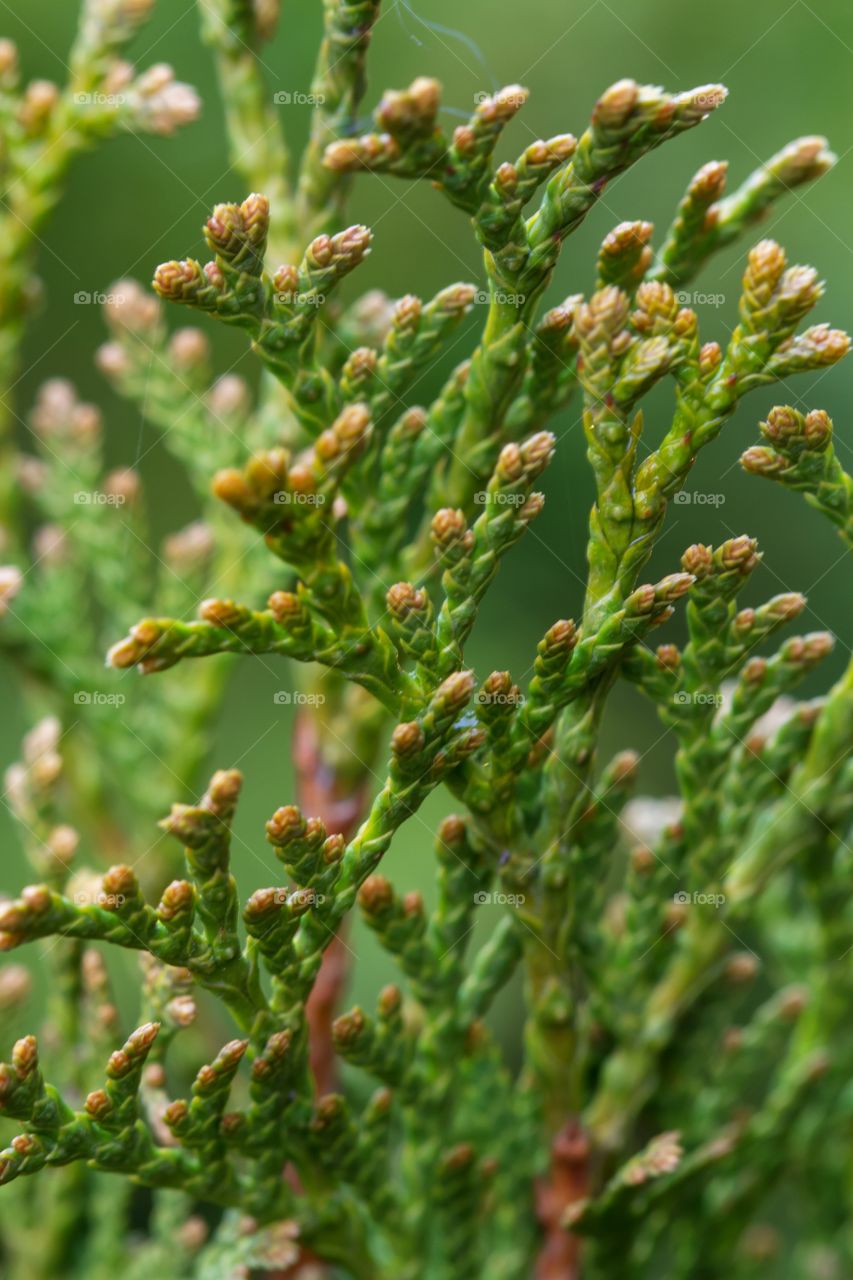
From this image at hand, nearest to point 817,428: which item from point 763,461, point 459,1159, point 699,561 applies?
point 763,461

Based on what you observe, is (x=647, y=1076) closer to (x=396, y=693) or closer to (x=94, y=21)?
(x=396, y=693)

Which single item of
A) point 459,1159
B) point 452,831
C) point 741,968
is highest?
point 741,968

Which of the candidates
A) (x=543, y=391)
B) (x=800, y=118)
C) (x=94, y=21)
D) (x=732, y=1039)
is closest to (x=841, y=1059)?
(x=732, y=1039)

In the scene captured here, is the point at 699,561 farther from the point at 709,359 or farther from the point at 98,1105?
the point at 98,1105

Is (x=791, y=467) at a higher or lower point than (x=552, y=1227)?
higher

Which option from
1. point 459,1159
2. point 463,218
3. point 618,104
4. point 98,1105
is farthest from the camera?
point 463,218

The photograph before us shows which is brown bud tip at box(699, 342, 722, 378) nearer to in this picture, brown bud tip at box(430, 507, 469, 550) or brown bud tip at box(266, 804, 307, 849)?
brown bud tip at box(430, 507, 469, 550)

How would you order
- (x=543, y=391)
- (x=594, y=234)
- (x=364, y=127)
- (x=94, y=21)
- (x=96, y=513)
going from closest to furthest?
(x=543, y=391), (x=364, y=127), (x=94, y=21), (x=96, y=513), (x=594, y=234)
